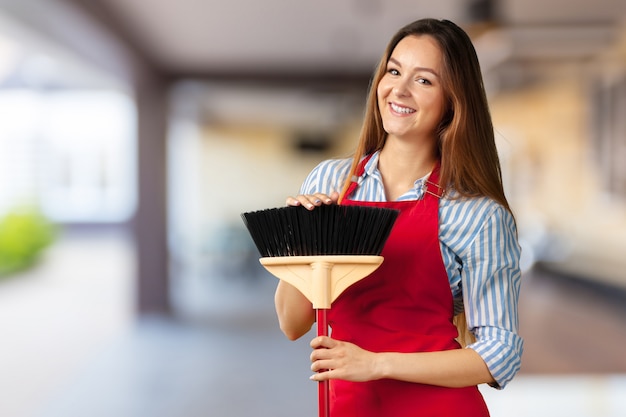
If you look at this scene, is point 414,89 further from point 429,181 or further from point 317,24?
point 317,24

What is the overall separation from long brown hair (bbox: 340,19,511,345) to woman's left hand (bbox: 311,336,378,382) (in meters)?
0.30

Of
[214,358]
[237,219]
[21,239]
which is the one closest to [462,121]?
[214,358]

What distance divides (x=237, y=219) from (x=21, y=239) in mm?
4343

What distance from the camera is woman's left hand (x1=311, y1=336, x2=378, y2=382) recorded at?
1217 mm

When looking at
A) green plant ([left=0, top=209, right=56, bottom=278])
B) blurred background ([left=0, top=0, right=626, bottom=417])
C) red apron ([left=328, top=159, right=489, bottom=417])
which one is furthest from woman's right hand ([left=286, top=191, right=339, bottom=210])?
green plant ([left=0, top=209, right=56, bottom=278])

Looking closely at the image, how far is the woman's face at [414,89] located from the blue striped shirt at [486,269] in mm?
112

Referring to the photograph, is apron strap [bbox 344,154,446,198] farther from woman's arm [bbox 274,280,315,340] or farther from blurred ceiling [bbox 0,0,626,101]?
blurred ceiling [bbox 0,0,626,101]

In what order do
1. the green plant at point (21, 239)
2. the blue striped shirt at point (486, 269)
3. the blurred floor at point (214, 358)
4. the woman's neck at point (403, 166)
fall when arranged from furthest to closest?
the green plant at point (21, 239) → the blurred floor at point (214, 358) → the woman's neck at point (403, 166) → the blue striped shirt at point (486, 269)

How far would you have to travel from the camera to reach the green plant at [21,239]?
47.3 ft

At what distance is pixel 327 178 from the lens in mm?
1460

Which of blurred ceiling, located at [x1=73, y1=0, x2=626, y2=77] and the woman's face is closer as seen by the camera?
the woman's face

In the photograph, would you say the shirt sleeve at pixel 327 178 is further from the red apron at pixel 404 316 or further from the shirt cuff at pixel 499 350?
the shirt cuff at pixel 499 350

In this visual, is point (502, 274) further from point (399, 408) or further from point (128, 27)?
point (128, 27)

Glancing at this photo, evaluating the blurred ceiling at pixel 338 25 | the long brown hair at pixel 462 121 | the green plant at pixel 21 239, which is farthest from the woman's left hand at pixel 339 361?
the green plant at pixel 21 239
